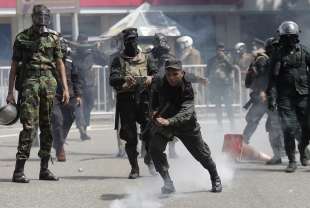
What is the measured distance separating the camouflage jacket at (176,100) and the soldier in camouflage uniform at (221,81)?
8348mm

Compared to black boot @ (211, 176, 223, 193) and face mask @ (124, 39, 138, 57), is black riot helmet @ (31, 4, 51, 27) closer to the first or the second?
face mask @ (124, 39, 138, 57)

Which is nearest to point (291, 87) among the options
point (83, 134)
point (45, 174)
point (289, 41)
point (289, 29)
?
point (289, 41)

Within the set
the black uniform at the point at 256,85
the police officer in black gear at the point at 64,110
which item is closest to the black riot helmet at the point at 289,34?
the black uniform at the point at 256,85

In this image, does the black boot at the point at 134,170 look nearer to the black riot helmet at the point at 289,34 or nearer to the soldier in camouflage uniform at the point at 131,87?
the soldier in camouflage uniform at the point at 131,87

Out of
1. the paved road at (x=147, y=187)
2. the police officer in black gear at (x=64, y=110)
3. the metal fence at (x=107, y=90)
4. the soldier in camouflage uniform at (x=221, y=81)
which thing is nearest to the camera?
the paved road at (x=147, y=187)

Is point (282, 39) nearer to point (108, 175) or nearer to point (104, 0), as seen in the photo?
point (108, 175)

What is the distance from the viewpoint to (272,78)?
1090cm

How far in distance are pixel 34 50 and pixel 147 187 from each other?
6.35 ft

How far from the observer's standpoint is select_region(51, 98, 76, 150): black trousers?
1252 centimetres

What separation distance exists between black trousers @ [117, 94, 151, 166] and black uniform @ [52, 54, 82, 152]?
86.0 inches

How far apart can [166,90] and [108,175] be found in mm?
2190

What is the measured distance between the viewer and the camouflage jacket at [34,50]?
9625 millimetres

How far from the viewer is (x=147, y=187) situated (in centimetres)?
952

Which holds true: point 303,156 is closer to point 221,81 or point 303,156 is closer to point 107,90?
point 221,81
